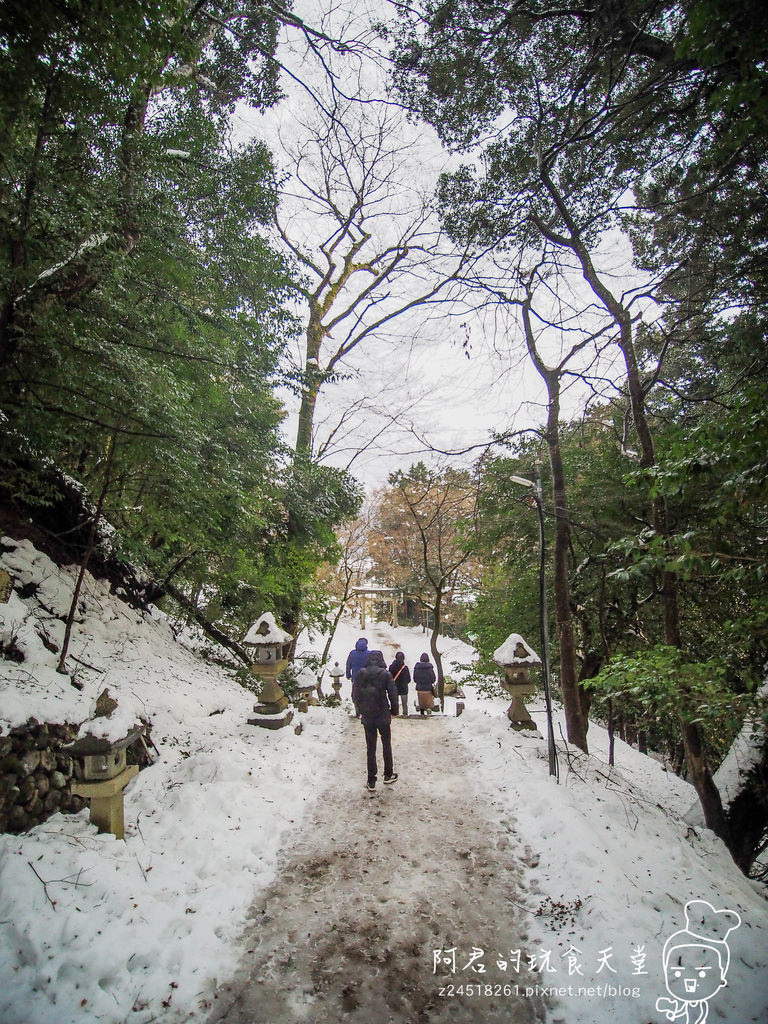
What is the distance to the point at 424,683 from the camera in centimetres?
1078

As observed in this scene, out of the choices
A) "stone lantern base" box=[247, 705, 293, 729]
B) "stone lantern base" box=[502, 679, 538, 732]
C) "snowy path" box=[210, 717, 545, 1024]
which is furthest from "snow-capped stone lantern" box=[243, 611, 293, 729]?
"stone lantern base" box=[502, 679, 538, 732]

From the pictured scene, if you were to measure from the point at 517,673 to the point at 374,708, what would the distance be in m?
2.86

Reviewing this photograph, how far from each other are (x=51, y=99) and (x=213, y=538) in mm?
4971

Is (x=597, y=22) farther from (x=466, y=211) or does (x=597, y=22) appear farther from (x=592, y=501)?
(x=592, y=501)

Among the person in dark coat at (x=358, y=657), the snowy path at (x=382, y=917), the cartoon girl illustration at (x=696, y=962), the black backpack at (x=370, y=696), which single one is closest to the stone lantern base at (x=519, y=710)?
the snowy path at (x=382, y=917)

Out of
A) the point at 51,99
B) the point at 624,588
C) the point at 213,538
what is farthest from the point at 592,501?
the point at 51,99

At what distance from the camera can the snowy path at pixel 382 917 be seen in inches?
90.7

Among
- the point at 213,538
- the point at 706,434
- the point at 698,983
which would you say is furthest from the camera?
the point at 213,538

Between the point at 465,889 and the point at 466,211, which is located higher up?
the point at 466,211

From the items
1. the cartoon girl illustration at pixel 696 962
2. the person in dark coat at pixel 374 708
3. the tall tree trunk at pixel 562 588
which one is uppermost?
the tall tree trunk at pixel 562 588

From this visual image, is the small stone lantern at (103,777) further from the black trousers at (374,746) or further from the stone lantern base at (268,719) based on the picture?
the stone lantern base at (268,719)

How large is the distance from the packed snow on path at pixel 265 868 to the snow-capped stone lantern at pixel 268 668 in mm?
265

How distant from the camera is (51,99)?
11.5 feet

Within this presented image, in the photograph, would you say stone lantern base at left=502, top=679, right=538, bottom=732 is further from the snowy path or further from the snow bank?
the snow bank
